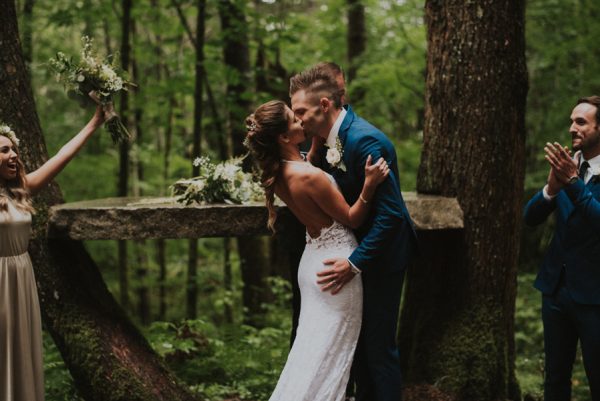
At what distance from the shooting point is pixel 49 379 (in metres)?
5.63

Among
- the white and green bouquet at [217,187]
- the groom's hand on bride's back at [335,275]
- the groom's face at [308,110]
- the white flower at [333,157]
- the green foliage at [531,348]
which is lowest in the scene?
the green foliage at [531,348]

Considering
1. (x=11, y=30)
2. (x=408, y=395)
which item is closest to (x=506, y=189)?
(x=408, y=395)

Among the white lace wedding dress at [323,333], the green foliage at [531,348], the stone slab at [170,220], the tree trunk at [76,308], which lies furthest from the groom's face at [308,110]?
the green foliage at [531,348]

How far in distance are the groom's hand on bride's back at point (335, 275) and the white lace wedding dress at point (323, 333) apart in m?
0.05

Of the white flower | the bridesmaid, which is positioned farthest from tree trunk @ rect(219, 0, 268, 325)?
the white flower

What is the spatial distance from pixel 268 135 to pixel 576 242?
2.10 meters

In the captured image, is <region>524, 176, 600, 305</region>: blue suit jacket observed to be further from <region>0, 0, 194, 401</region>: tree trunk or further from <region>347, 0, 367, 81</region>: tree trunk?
<region>347, 0, 367, 81</region>: tree trunk

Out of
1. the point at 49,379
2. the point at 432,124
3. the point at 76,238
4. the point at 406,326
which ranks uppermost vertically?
the point at 432,124

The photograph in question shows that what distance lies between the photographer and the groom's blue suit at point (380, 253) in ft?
12.2

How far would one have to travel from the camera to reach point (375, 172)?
3.59m

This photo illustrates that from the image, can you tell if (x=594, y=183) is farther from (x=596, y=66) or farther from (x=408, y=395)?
(x=596, y=66)

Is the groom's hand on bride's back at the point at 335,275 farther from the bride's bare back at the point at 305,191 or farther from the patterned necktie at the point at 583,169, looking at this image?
the patterned necktie at the point at 583,169

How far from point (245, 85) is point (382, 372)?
19.7 feet

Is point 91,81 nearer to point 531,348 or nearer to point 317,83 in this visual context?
point 317,83
